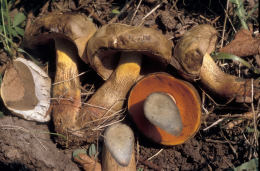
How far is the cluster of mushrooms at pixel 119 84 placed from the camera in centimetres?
212

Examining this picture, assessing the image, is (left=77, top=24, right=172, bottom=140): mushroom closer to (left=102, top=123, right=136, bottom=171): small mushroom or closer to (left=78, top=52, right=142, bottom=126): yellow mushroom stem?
(left=78, top=52, right=142, bottom=126): yellow mushroom stem

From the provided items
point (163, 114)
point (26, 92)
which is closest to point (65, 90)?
point (26, 92)

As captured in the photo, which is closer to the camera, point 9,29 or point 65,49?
point 65,49

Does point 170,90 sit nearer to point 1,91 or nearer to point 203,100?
point 203,100

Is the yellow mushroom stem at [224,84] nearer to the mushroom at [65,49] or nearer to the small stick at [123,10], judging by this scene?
the small stick at [123,10]

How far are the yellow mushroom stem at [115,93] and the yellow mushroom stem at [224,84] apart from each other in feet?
2.25

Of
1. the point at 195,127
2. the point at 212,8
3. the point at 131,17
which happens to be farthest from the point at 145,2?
the point at 195,127

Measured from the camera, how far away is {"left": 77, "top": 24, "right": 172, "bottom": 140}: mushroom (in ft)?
6.82

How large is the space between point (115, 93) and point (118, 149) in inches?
22.7

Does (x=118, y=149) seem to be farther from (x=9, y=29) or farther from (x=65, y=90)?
(x=9, y=29)

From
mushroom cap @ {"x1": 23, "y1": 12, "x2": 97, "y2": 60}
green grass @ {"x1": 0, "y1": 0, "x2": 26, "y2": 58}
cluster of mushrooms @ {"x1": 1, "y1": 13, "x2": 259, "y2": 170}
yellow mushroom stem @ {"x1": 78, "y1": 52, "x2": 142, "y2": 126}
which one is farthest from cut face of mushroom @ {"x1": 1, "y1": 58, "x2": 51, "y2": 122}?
yellow mushroom stem @ {"x1": 78, "y1": 52, "x2": 142, "y2": 126}

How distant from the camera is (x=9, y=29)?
2.76m

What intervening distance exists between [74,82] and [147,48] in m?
0.99

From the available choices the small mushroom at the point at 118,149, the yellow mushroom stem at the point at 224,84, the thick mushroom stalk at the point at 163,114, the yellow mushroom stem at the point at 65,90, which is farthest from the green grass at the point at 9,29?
the yellow mushroom stem at the point at 224,84
